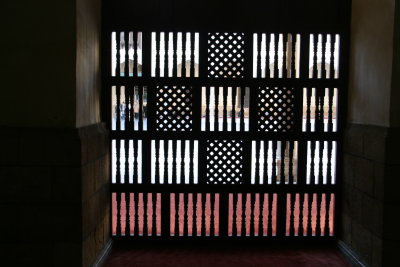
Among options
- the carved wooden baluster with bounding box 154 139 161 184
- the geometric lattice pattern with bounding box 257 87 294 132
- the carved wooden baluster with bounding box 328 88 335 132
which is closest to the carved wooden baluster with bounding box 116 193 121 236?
the carved wooden baluster with bounding box 154 139 161 184

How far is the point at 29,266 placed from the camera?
329 cm

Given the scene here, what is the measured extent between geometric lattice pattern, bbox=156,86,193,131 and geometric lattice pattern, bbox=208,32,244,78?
36 cm

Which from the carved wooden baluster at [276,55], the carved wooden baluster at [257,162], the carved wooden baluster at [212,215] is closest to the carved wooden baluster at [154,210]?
the carved wooden baluster at [212,215]

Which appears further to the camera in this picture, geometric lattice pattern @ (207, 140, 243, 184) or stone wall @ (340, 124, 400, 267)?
geometric lattice pattern @ (207, 140, 243, 184)

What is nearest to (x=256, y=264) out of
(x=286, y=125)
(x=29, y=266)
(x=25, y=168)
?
(x=286, y=125)

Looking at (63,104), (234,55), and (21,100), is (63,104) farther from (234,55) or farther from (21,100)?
(234,55)

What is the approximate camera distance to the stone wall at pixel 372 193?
3.40m

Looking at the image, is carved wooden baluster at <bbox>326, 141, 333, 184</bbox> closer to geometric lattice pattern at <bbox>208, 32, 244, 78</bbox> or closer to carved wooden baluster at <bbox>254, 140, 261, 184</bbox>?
carved wooden baluster at <bbox>254, 140, 261, 184</bbox>

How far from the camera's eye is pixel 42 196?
326cm

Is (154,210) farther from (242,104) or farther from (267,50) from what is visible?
(267,50)

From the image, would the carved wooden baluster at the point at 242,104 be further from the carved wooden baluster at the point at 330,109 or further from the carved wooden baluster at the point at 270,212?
the carved wooden baluster at the point at 330,109

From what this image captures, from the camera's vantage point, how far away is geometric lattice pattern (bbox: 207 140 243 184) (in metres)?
4.50
